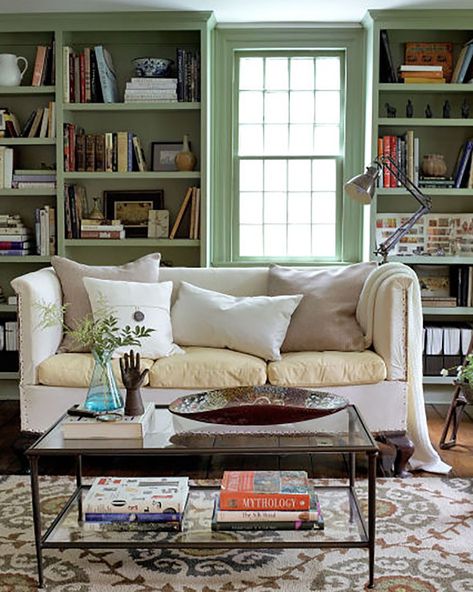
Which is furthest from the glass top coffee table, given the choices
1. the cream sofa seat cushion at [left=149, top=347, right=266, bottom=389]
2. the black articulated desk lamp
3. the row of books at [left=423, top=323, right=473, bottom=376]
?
the row of books at [left=423, top=323, right=473, bottom=376]

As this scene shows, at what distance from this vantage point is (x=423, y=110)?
5.28 m

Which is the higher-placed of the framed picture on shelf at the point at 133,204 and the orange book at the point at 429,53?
the orange book at the point at 429,53

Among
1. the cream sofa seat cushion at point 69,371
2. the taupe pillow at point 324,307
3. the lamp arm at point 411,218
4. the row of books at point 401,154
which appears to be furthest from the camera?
the row of books at point 401,154

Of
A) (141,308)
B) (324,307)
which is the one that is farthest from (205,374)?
(324,307)

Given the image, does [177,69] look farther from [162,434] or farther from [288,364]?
[162,434]

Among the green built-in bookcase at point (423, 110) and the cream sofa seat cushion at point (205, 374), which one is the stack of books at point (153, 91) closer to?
the green built-in bookcase at point (423, 110)

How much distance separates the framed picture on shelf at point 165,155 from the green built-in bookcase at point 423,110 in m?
1.24

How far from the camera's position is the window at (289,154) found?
541 centimetres

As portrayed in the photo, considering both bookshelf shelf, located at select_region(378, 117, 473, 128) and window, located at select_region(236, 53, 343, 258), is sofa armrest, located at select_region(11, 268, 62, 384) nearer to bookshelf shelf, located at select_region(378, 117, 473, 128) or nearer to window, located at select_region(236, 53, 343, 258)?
window, located at select_region(236, 53, 343, 258)

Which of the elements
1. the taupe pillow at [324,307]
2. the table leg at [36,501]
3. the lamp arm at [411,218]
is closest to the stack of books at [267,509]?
the table leg at [36,501]

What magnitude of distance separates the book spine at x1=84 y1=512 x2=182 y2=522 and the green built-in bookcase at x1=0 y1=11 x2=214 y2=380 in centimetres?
263

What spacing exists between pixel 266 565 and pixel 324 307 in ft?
5.30

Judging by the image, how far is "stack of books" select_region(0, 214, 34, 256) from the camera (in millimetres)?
5207

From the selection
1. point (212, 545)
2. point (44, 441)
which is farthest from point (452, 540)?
point (44, 441)
